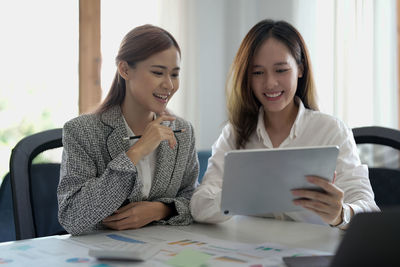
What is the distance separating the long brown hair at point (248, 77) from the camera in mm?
1702

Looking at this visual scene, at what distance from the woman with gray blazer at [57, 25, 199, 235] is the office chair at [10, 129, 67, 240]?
0.37ft

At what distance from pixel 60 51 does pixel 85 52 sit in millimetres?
149

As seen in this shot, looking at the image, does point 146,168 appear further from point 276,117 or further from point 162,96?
point 276,117

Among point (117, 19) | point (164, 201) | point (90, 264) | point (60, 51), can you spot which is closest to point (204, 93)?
point (117, 19)

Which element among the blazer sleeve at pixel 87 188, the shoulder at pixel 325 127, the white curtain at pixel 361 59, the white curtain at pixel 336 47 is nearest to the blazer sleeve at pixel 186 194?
the blazer sleeve at pixel 87 188

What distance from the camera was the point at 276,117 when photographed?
5.82ft

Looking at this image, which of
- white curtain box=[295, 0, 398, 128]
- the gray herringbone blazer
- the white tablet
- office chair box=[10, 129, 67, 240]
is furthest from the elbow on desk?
white curtain box=[295, 0, 398, 128]

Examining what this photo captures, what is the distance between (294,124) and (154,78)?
51 cm

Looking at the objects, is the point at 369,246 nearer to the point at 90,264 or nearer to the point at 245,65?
the point at 90,264

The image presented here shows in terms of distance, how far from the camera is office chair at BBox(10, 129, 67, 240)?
4.71 ft

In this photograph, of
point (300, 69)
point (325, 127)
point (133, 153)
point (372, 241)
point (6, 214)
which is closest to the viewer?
point (372, 241)

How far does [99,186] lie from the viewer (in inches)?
54.2

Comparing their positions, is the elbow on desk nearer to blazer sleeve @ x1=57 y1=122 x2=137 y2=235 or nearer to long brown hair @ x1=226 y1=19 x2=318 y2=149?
blazer sleeve @ x1=57 y1=122 x2=137 y2=235

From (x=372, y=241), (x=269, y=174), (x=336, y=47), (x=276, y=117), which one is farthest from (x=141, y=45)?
(x=336, y=47)
